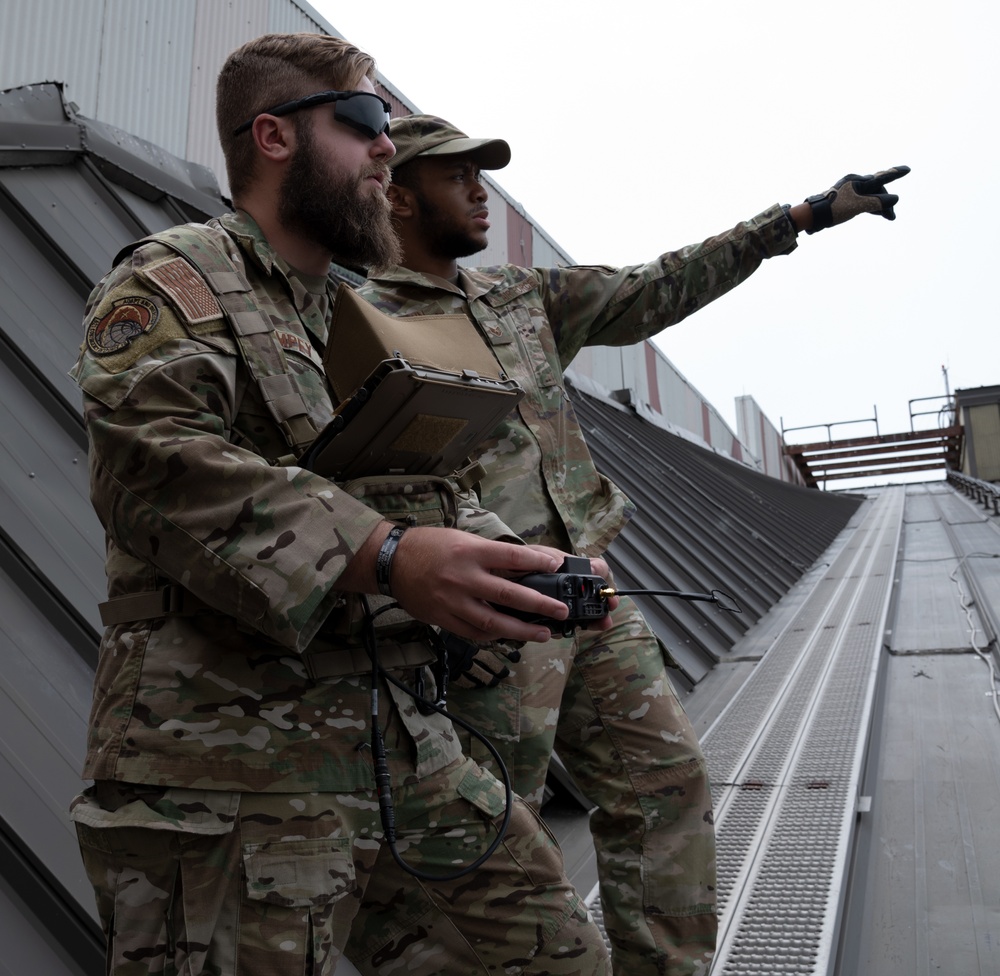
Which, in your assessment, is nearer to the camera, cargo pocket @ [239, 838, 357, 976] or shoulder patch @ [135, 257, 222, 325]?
cargo pocket @ [239, 838, 357, 976]

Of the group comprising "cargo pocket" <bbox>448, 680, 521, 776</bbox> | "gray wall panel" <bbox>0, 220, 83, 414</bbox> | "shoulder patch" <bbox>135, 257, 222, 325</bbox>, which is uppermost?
"gray wall panel" <bbox>0, 220, 83, 414</bbox>

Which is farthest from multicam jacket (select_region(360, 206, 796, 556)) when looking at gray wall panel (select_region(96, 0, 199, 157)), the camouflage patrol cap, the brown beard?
gray wall panel (select_region(96, 0, 199, 157))

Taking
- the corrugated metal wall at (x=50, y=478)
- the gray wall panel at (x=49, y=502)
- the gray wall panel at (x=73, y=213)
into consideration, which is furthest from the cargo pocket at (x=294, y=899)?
the gray wall panel at (x=73, y=213)

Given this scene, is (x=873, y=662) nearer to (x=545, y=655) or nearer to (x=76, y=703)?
(x=545, y=655)

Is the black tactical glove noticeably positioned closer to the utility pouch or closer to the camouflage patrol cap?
the camouflage patrol cap

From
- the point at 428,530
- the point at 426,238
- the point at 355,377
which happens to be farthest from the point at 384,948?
the point at 426,238

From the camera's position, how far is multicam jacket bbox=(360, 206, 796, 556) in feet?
8.17

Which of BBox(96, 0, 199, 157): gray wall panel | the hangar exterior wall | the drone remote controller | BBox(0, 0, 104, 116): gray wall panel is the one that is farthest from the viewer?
BBox(96, 0, 199, 157): gray wall panel

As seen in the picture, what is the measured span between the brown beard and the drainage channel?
2.01m

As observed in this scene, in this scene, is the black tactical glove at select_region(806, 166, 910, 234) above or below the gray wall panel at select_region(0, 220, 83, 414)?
below

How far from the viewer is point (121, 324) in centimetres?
137

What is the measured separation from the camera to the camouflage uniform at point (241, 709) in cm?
129

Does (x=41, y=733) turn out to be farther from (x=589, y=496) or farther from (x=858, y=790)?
(x=858, y=790)

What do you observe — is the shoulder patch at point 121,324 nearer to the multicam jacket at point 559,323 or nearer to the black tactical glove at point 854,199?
the multicam jacket at point 559,323
